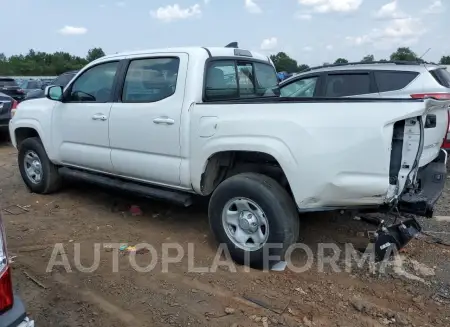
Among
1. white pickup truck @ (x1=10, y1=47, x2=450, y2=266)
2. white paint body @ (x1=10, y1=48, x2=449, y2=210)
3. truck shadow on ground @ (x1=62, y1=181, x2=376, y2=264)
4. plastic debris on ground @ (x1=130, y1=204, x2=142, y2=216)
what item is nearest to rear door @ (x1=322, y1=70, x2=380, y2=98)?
white pickup truck @ (x1=10, y1=47, x2=450, y2=266)

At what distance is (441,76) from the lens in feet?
23.3

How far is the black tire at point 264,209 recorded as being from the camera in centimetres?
369

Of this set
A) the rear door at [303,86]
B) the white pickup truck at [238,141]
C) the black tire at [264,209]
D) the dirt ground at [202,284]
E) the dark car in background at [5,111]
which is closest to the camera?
the dirt ground at [202,284]

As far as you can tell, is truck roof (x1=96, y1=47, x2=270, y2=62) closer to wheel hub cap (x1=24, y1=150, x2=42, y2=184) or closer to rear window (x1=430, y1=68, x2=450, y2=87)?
wheel hub cap (x1=24, y1=150, x2=42, y2=184)

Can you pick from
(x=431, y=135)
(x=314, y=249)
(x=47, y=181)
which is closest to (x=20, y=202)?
(x=47, y=181)

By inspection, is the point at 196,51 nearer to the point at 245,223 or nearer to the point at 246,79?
the point at 246,79

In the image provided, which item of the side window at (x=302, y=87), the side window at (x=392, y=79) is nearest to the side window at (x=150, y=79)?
the side window at (x=302, y=87)

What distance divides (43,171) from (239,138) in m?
3.39

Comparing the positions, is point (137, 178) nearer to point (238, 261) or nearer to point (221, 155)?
point (221, 155)

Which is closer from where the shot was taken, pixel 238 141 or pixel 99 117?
pixel 238 141

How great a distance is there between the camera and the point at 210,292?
3.55m

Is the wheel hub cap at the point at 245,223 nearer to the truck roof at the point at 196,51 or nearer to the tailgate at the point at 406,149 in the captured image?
the tailgate at the point at 406,149

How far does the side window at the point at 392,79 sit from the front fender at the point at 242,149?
13.9 ft

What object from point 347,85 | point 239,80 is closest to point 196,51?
point 239,80
